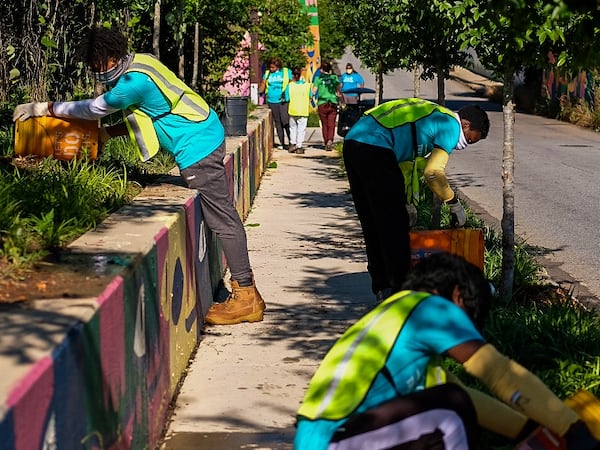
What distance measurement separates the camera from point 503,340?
18.5ft

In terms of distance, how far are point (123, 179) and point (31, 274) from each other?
10.9 ft

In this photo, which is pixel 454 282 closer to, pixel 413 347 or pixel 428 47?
pixel 413 347

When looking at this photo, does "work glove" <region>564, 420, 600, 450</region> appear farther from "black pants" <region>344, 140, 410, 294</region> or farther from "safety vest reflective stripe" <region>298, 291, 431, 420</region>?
"black pants" <region>344, 140, 410, 294</region>

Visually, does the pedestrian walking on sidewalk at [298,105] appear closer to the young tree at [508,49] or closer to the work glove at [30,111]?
the young tree at [508,49]

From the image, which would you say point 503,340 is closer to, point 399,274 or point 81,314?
point 399,274

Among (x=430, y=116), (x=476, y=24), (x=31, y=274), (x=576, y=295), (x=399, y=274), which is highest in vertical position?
(x=476, y=24)

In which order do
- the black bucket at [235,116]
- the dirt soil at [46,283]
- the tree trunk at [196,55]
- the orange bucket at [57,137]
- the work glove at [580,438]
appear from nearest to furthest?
the work glove at [580,438]
the dirt soil at [46,283]
the orange bucket at [57,137]
the black bucket at [235,116]
the tree trunk at [196,55]

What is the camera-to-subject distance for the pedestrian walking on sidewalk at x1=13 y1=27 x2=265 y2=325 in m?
6.75

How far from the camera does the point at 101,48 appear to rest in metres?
6.70

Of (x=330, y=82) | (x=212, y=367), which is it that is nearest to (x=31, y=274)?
(x=212, y=367)

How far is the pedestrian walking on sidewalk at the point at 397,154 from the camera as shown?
21.3 feet

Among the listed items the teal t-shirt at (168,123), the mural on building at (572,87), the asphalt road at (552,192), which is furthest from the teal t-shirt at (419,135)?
the mural on building at (572,87)

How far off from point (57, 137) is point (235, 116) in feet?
21.8

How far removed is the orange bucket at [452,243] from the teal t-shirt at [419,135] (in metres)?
0.47
